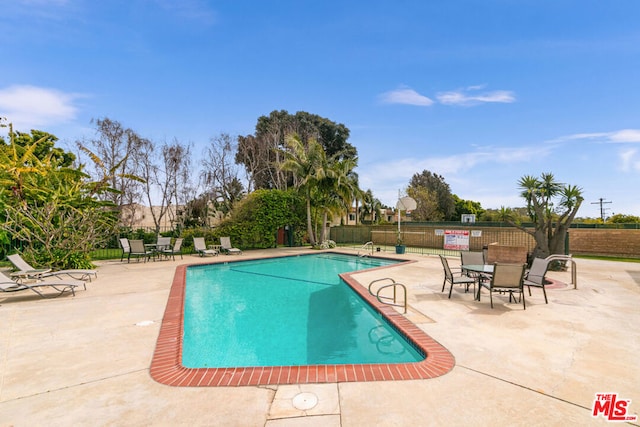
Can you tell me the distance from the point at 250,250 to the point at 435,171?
37.0 meters

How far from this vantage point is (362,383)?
318 cm

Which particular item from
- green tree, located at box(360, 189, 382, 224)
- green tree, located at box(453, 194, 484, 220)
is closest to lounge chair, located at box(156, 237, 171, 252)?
green tree, located at box(360, 189, 382, 224)

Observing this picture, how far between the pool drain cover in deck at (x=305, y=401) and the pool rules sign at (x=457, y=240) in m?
15.9

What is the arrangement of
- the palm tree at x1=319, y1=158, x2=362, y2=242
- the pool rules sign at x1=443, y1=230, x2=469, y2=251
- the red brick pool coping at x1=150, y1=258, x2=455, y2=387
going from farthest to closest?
the palm tree at x1=319, y1=158, x2=362, y2=242 → the pool rules sign at x1=443, y1=230, x2=469, y2=251 → the red brick pool coping at x1=150, y1=258, x2=455, y2=387

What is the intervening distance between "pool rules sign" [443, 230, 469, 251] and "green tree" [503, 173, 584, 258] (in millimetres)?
4894

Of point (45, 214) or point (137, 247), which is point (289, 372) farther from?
point (137, 247)

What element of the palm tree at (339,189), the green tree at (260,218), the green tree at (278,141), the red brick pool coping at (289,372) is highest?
the green tree at (278,141)

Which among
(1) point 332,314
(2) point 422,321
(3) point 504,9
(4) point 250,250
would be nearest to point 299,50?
(3) point 504,9

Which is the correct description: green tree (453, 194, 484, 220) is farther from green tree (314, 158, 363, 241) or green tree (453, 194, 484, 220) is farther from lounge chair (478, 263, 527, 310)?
lounge chair (478, 263, 527, 310)

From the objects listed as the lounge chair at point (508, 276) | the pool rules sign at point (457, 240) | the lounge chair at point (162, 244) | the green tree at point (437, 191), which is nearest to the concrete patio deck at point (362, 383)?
the lounge chair at point (508, 276)

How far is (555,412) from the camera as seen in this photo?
2678mm

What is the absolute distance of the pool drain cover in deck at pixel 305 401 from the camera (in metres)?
2.75

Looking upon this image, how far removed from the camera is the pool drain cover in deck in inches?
108

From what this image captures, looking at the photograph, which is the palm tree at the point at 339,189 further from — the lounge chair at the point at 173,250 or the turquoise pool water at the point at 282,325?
the turquoise pool water at the point at 282,325
